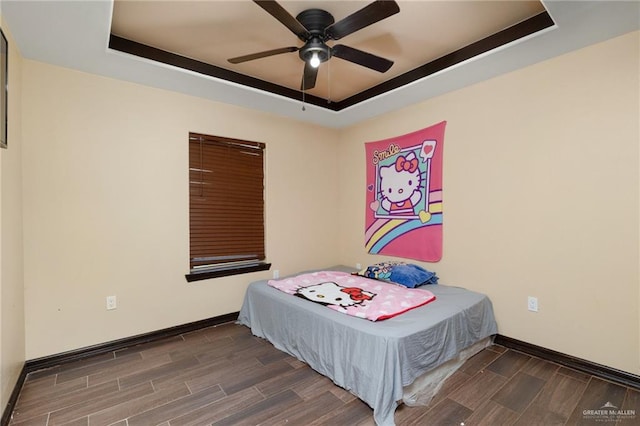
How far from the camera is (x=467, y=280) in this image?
9.95 ft

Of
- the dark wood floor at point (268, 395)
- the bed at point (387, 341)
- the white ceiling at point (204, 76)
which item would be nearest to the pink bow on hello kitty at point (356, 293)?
the bed at point (387, 341)

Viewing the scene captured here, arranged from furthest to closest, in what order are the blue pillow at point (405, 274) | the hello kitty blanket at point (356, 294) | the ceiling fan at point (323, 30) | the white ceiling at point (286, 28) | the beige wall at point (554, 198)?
the blue pillow at point (405, 274) → the hello kitty blanket at point (356, 294) → the beige wall at point (554, 198) → the white ceiling at point (286, 28) → the ceiling fan at point (323, 30)

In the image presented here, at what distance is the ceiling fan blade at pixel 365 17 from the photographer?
1684 millimetres

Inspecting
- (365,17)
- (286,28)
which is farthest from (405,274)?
(286,28)

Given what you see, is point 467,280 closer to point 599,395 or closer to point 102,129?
point 599,395

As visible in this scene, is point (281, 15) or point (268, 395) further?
point (268, 395)

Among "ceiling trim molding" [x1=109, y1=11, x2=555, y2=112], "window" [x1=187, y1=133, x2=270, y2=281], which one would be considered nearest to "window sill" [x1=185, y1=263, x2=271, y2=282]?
"window" [x1=187, y1=133, x2=270, y2=281]

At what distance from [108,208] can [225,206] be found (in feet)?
3.55

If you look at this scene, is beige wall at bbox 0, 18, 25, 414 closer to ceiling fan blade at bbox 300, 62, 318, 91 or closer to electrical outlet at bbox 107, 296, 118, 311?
electrical outlet at bbox 107, 296, 118, 311

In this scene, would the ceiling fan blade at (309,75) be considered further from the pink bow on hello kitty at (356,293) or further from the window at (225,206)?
the pink bow on hello kitty at (356,293)

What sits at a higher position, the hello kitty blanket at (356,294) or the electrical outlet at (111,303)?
the hello kitty blanket at (356,294)

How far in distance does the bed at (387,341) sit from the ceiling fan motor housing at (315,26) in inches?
77.5

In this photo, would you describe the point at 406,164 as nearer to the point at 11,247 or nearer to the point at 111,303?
the point at 111,303

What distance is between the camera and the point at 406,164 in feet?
11.6
